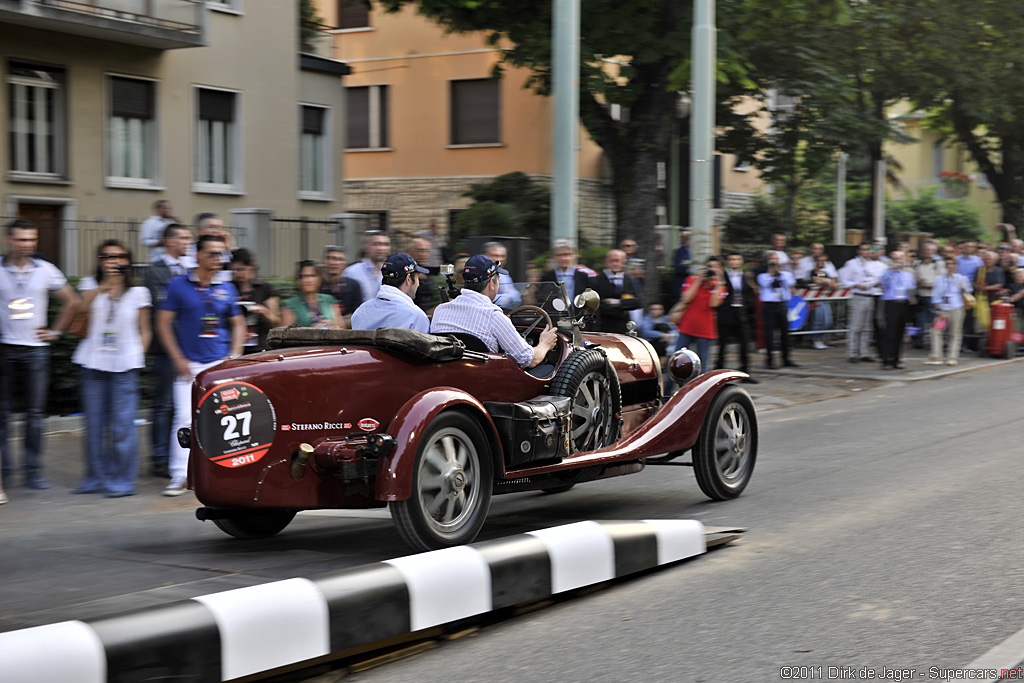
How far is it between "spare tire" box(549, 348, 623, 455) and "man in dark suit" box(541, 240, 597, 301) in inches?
201

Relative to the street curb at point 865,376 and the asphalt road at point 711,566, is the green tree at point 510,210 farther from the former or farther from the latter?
the asphalt road at point 711,566

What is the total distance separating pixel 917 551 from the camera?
642cm

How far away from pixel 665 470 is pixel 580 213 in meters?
22.9

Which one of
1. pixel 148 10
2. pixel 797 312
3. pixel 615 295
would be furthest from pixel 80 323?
pixel 797 312

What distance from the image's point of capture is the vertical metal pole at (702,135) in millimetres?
15977

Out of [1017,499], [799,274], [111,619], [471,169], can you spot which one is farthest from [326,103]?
[111,619]

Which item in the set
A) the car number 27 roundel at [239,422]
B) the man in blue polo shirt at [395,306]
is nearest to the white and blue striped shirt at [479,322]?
the man in blue polo shirt at [395,306]

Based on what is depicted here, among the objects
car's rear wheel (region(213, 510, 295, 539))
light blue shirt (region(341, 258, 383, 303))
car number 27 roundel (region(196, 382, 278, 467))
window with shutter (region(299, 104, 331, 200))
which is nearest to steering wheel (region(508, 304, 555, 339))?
car's rear wheel (region(213, 510, 295, 539))

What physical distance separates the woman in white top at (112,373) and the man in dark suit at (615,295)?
578 cm

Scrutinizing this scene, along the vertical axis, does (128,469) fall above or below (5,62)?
below

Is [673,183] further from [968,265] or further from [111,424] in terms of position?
[111,424]

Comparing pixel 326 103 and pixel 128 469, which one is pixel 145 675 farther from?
pixel 326 103

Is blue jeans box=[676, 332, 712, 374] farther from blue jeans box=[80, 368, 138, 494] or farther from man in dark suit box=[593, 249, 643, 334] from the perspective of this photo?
blue jeans box=[80, 368, 138, 494]

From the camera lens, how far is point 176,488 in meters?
8.94
